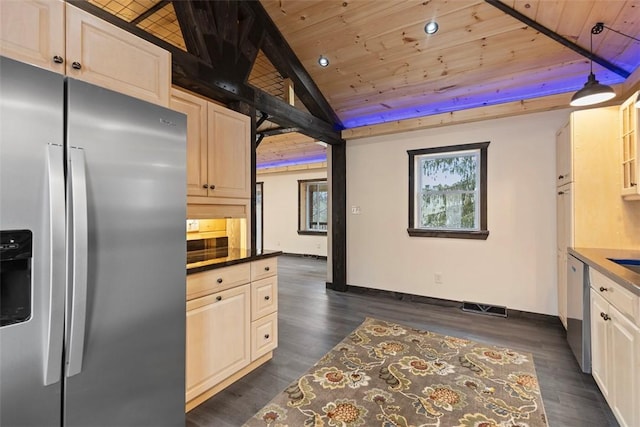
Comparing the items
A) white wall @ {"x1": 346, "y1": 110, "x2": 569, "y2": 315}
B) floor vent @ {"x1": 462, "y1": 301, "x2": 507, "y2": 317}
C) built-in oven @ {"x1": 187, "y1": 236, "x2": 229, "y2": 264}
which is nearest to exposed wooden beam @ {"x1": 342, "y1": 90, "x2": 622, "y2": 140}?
Answer: white wall @ {"x1": 346, "y1": 110, "x2": 569, "y2": 315}

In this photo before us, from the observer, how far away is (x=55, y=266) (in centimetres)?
106

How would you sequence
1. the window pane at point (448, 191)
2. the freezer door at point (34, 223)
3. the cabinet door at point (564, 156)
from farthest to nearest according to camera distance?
A: the window pane at point (448, 191), the cabinet door at point (564, 156), the freezer door at point (34, 223)

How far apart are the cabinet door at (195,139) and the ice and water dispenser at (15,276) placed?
47.9 inches

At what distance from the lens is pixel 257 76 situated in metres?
4.27

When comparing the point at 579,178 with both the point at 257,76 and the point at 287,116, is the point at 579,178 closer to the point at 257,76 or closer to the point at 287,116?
the point at 287,116

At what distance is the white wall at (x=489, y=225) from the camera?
352cm

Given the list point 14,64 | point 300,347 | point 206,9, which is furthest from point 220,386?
point 206,9

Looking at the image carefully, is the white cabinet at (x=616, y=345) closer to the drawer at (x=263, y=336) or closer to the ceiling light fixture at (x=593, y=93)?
the ceiling light fixture at (x=593, y=93)

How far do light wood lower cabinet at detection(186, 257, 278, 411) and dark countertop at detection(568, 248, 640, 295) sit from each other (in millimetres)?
2245

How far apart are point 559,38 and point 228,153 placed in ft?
10.9

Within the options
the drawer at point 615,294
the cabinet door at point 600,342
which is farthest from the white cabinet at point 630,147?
the cabinet door at point 600,342

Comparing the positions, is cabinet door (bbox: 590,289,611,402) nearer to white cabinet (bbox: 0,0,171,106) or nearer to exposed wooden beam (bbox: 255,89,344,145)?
white cabinet (bbox: 0,0,171,106)

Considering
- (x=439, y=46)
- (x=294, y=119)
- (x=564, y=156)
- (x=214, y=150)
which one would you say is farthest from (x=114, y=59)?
(x=564, y=156)

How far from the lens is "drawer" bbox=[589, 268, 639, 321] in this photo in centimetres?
148
